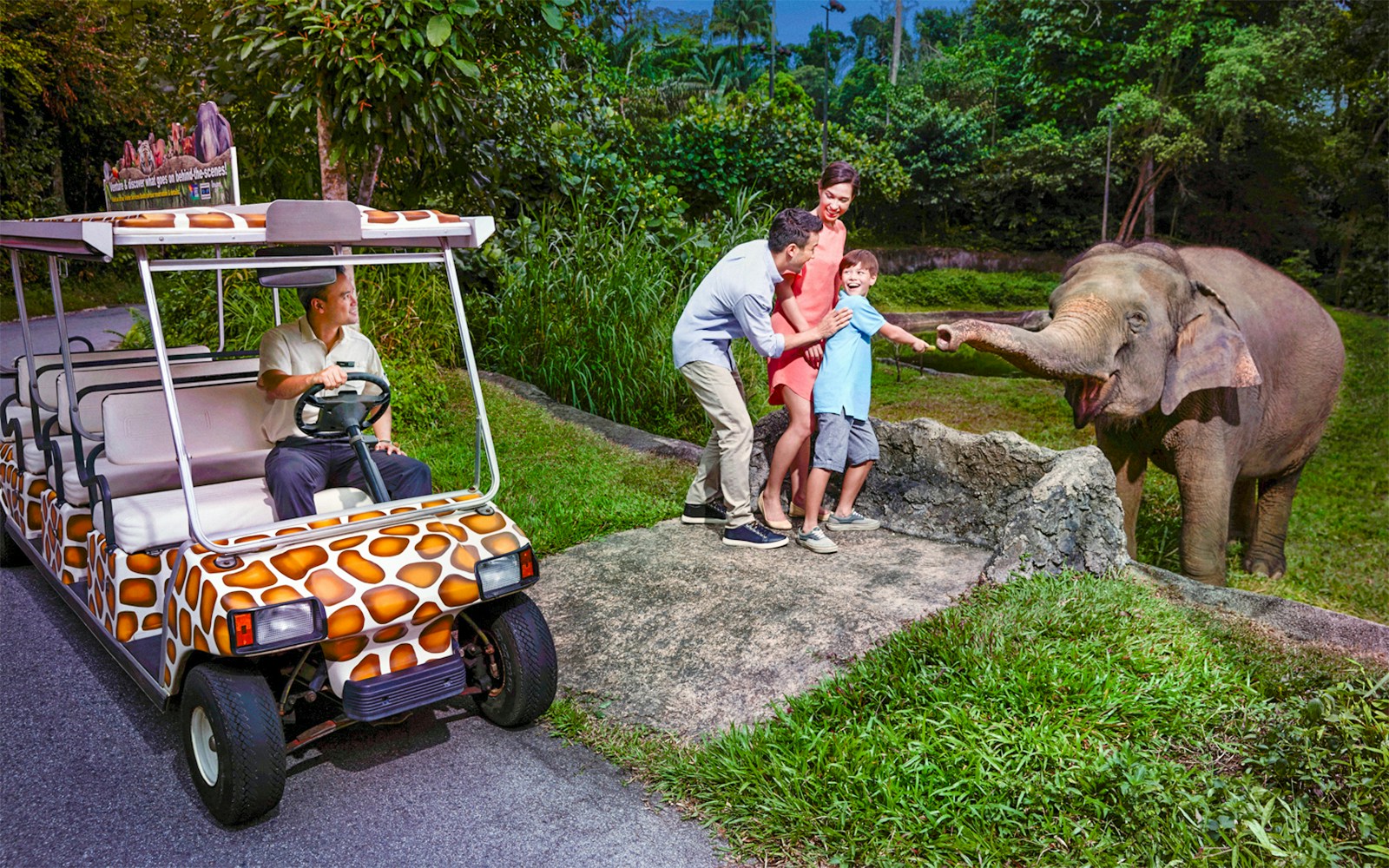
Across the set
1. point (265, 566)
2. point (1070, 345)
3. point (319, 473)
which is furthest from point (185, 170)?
point (1070, 345)

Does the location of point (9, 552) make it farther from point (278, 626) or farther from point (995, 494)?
point (995, 494)

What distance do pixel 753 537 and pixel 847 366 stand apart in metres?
1.01

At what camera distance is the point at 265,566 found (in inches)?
126

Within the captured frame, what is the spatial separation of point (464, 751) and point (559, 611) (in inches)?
42.3

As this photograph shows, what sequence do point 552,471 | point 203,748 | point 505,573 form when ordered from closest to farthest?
point 203,748 < point 505,573 < point 552,471

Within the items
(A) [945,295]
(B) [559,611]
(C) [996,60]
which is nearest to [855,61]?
(C) [996,60]

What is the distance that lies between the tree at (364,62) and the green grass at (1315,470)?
5318 millimetres

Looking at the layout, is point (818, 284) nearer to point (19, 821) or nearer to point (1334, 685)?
point (1334, 685)

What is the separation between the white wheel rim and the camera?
3.23m

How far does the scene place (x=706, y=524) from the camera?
566 cm

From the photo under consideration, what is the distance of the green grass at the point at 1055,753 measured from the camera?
2814mm

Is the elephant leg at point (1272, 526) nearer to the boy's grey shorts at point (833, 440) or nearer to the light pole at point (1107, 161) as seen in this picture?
the boy's grey shorts at point (833, 440)

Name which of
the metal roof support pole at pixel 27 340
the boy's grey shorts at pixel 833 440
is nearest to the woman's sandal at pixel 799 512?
the boy's grey shorts at pixel 833 440

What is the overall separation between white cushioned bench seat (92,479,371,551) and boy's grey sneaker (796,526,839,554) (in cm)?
222
